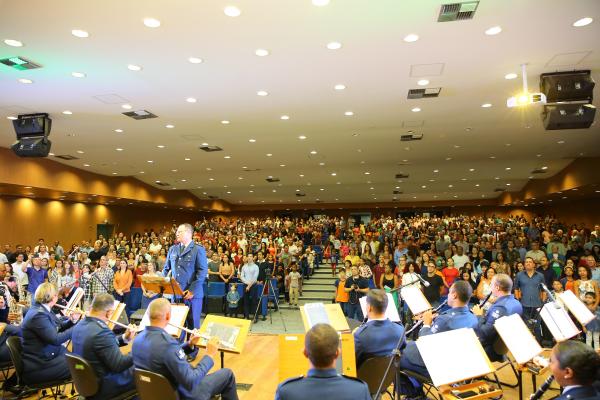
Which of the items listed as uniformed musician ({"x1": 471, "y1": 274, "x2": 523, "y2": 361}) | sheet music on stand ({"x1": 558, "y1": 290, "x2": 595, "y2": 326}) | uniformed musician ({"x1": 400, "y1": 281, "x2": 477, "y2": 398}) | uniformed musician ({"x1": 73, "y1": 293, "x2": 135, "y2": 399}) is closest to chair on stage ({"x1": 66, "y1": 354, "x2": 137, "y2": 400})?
uniformed musician ({"x1": 73, "y1": 293, "x2": 135, "y2": 399})

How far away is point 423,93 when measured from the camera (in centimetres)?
717

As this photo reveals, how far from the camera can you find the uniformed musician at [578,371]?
2.14 m

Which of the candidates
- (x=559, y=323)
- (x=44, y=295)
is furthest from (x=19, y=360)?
(x=559, y=323)

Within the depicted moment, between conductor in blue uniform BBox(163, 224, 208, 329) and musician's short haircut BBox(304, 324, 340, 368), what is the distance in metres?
3.53

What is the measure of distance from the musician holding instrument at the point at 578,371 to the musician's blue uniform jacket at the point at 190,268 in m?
4.13

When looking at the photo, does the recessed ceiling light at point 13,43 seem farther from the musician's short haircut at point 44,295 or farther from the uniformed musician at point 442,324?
the uniformed musician at point 442,324

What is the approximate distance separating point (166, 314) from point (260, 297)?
5724mm

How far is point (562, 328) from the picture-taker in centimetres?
394

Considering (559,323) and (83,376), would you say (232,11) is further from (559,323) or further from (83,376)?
(559,323)

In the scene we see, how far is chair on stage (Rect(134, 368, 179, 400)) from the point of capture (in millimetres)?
2820

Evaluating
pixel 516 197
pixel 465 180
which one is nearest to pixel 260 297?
pixel 465 180

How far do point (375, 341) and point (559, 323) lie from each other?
1.82 metres

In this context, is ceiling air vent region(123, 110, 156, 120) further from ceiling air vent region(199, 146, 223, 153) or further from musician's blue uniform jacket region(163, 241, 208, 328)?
musician's blue uniform jacket region(163, 241, 208, 328)

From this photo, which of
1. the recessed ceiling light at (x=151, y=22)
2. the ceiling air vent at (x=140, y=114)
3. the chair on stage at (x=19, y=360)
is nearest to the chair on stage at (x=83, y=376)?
the chair on stage at (x=19, y=360)
